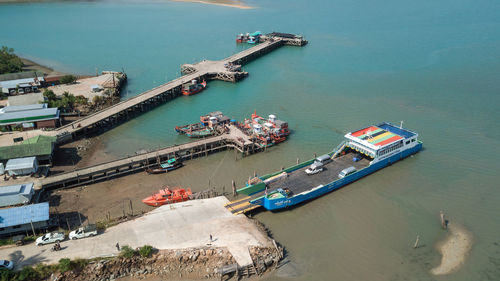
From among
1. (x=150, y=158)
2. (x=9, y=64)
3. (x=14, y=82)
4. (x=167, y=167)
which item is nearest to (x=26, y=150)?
(x=150, y=158)

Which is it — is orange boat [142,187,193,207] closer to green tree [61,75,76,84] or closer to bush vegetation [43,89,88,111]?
bush vegetation [43,89,88,111]

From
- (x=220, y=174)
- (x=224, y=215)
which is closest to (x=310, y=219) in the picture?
(x=224, y=215)

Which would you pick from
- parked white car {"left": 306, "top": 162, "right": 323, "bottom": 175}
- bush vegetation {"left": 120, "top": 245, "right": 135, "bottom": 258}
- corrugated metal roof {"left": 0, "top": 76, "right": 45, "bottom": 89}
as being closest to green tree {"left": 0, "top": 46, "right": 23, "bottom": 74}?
corrugated metal roof {"left": 0, "top": 76, "right": 45, "bottom": 89}

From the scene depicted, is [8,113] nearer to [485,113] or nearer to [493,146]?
[493,146]

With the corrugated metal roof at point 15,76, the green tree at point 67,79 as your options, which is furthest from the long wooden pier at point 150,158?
the corrugated metal roof at point 15,76

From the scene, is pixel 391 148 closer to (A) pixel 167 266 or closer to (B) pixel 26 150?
(A) pixel 167 266

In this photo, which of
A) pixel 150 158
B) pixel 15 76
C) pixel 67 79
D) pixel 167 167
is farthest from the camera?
pixel 67 79
